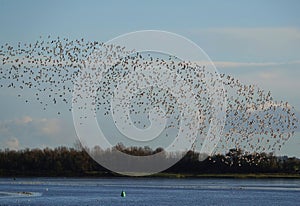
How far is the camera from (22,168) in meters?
195

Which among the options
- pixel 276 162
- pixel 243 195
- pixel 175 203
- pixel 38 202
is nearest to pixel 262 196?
pixel 243 195

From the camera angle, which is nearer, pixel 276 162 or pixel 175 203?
pixel 175 203

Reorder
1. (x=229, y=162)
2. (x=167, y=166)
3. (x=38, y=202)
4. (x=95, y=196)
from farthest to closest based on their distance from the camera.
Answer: (x=167, y=166), (x=229, y=162), (x=95, y=196), (x=38, y=202)

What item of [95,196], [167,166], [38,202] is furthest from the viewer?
[167,166]

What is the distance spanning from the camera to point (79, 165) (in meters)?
193

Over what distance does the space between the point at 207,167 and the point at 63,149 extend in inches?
1338

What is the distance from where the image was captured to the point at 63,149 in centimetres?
19900

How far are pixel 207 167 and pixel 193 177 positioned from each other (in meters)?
3.92

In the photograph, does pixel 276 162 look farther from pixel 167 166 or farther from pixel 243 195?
pixel 243 195

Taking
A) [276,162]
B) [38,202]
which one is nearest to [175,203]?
[38,202]

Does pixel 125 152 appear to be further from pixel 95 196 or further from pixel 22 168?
pixel 95 196

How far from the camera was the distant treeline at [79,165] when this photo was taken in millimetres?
185125

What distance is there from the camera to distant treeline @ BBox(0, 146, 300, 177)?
185125mm

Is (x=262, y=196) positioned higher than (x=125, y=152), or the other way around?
(x=125, y=152)
